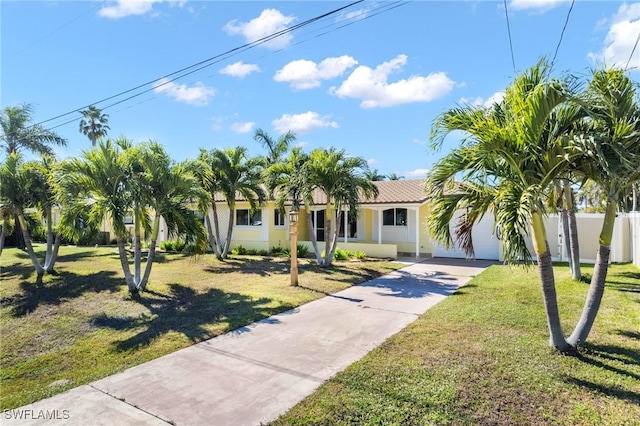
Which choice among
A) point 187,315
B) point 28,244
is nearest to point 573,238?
point 187,315

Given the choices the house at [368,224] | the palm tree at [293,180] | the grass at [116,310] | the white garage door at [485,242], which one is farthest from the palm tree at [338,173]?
the white garage door at [485,242]

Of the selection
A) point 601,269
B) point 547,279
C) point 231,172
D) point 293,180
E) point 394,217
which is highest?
point 231,172

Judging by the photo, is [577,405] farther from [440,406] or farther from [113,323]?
[113,323]

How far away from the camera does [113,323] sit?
8.09m

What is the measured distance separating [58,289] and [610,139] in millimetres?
14305

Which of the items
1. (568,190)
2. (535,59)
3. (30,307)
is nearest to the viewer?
(535,59)

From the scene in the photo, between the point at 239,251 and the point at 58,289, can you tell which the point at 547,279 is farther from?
the point at 239,251

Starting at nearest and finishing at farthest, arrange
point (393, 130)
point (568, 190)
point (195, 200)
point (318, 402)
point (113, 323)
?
point (318, 402) → point (113, 323) → point (568, 190) → point (195, 200) → point (393, 130)

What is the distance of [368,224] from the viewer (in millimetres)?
21453

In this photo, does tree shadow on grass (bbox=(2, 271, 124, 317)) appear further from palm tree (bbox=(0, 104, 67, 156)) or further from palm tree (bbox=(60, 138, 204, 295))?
palm tree (bbox=(0, 104, 67, 156))

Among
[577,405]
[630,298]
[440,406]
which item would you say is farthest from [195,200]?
[630,298]

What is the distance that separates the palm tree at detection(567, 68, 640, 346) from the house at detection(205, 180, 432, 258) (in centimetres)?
1281

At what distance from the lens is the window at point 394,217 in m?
20.1

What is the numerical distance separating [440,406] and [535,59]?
480cm
